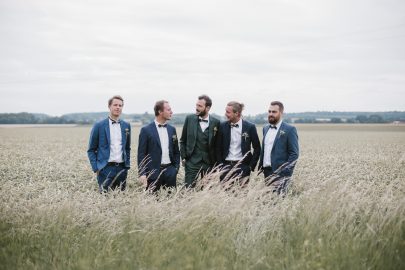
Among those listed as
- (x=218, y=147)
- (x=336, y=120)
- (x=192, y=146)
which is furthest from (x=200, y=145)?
(x=336, y=120)

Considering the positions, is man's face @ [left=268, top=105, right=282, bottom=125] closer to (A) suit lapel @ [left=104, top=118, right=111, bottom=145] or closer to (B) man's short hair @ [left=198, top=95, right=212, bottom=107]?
(B) man's short hair @ [left=198, top=95, right=212, bottom=107]

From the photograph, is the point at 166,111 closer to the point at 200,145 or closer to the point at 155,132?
the point at 155,132

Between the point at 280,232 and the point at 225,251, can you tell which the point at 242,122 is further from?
the point at 225,251

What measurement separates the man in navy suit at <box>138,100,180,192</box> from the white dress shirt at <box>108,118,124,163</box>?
0.43m

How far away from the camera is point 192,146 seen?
7.97 m

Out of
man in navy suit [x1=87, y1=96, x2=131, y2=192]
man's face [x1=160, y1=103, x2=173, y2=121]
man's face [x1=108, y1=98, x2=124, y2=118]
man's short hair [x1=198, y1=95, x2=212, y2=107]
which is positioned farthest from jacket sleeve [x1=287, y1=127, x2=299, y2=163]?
man's face [x1=108, y1=98, x2=124, y2=118]

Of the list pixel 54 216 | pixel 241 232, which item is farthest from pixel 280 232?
pixel 54 216

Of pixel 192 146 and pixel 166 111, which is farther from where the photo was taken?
pixel 192 146

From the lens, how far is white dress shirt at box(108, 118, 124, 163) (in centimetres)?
778

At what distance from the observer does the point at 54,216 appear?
557 centimetres

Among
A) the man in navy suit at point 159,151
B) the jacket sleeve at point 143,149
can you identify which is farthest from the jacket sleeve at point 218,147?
the jacket sleeve at point 143,149

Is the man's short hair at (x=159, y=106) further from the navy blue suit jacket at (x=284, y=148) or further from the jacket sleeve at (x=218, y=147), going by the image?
the navy blue suit jacket at (x=284, y=148)

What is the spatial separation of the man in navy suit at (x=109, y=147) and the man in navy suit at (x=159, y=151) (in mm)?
424

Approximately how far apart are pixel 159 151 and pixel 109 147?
103 cm
